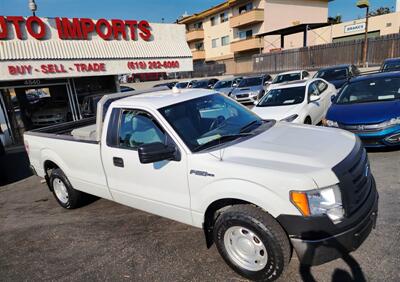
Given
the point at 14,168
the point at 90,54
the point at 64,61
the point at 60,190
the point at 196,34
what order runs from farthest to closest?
1. the point at 196,34
2. the point at 90,54
3. the point at 64,61
4. the point at 14,168
5. the point at 60,190

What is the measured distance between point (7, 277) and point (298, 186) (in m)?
3.44

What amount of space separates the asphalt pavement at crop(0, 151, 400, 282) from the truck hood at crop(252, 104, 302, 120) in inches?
103

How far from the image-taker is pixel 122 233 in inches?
164

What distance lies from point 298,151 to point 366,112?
4.14 meters

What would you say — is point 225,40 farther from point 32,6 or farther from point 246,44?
point 32,6

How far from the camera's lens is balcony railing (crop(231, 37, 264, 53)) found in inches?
1410

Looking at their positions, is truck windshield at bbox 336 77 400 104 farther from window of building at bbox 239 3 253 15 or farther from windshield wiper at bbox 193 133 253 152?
window of building at bbox 239 3 253 15

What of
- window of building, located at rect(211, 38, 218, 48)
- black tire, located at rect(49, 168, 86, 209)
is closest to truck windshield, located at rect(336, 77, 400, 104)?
black tire, located at rect(49, 168, 86, 209)

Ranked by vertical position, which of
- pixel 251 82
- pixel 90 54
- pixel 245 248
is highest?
pixel 90 54

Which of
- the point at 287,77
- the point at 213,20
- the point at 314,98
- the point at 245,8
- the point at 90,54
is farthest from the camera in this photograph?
the point at 213,20

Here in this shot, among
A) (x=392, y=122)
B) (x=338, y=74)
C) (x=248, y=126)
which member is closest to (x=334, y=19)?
(x=338, y=74)

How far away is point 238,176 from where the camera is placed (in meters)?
2.67

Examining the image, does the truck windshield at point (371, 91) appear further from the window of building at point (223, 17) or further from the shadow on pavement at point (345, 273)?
the window of building at point (223, 17)

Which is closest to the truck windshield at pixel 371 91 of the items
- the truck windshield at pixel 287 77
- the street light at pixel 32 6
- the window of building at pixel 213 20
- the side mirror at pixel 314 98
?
the side mirror at pixel 314 98
